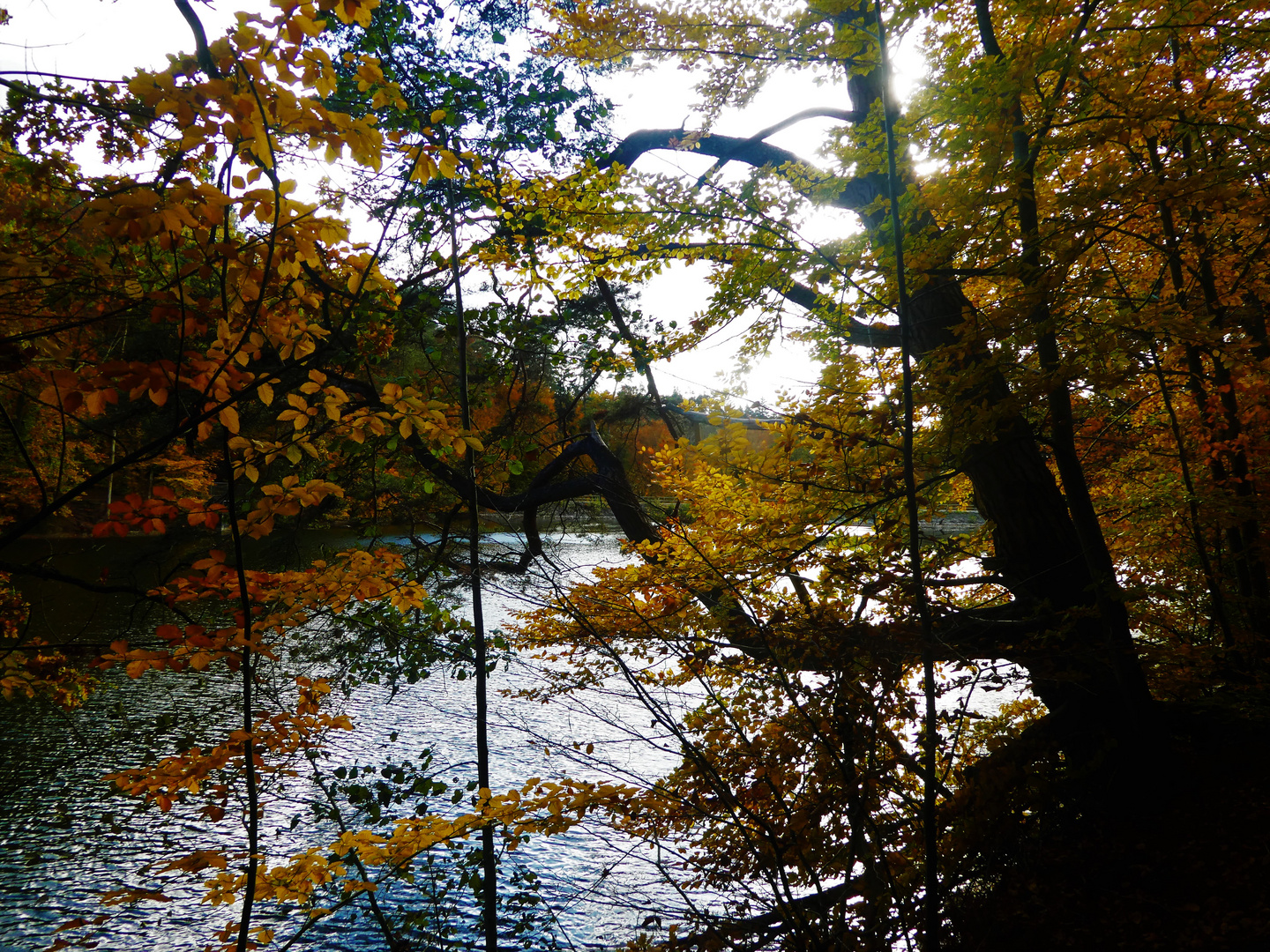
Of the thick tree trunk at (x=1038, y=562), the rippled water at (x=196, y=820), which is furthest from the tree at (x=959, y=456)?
the rippled water at (x=196, y=820)

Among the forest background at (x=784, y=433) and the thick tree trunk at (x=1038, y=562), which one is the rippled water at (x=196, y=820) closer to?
the forest background at (x=784, y=433)

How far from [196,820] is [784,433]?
23.6ft

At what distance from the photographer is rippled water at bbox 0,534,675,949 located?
5586mm

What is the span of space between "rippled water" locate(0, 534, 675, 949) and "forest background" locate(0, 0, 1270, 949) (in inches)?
16.7

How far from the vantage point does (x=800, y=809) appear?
351 centimetres

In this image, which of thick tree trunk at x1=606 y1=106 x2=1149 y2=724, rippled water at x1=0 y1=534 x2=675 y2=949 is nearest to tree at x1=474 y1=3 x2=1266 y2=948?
thick tree trunk at x1=606 y1=106 x2=1149 y2=724

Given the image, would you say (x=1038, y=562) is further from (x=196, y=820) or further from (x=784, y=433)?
(x=196, y=820)

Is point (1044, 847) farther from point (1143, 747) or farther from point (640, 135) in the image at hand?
point (640, 135)

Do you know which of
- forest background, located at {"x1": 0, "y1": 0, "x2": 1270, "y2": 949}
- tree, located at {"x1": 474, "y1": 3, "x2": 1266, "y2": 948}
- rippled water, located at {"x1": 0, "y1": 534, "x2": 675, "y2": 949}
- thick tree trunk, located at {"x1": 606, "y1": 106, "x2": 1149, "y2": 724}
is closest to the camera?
forest background, located at {"x1": 0, "y1": 0, "x2": 1270, "y2": 949}

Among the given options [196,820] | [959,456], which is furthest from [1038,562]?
[196,820]

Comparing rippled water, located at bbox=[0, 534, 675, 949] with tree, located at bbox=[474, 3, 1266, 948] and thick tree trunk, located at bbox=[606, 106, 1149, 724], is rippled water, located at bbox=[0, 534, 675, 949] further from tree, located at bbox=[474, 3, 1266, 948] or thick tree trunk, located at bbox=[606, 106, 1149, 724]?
thick tree trunk, located at bbox=[606, 106, 1149, 724]

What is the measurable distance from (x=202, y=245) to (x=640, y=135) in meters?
5.54

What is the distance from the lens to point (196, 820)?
699cm

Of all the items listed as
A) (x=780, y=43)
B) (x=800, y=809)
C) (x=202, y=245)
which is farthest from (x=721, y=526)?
(x=202, y=245)
